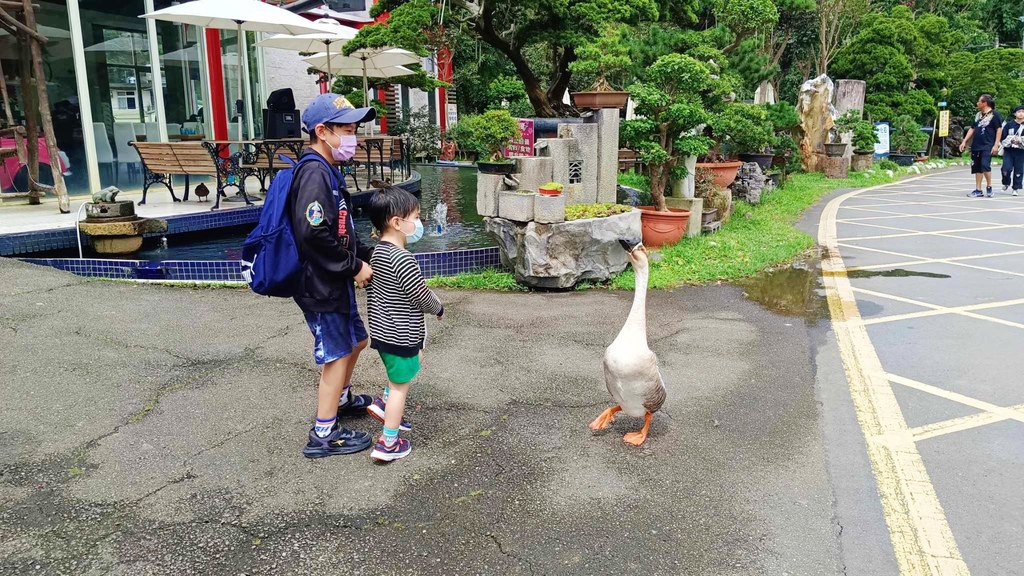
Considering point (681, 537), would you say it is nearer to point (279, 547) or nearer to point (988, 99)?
point (279, 547)

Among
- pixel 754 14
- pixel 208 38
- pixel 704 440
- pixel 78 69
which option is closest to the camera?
pixel 704 440

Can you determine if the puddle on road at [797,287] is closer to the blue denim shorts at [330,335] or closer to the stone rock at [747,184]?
the blue denim shorts at [330,335]

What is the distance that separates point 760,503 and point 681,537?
0.47 m

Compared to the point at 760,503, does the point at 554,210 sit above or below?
above

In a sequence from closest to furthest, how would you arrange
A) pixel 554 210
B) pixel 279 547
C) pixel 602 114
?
pixel 279 547 → pixel 554 210 → pixel 602 114

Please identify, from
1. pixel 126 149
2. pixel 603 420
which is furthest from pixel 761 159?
pixel 603 420

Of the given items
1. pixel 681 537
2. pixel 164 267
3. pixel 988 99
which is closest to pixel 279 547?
pixel 681 537

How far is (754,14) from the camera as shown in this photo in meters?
11.3

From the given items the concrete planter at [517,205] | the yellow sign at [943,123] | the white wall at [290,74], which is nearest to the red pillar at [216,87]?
the white wall at [290,74]

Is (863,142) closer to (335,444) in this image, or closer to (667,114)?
(667,114)

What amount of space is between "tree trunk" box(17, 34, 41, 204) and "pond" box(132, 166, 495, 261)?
2.33 meters

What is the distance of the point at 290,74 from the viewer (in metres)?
17.9

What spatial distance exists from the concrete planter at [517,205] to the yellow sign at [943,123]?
2052 cm

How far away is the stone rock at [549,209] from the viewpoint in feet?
21.1
